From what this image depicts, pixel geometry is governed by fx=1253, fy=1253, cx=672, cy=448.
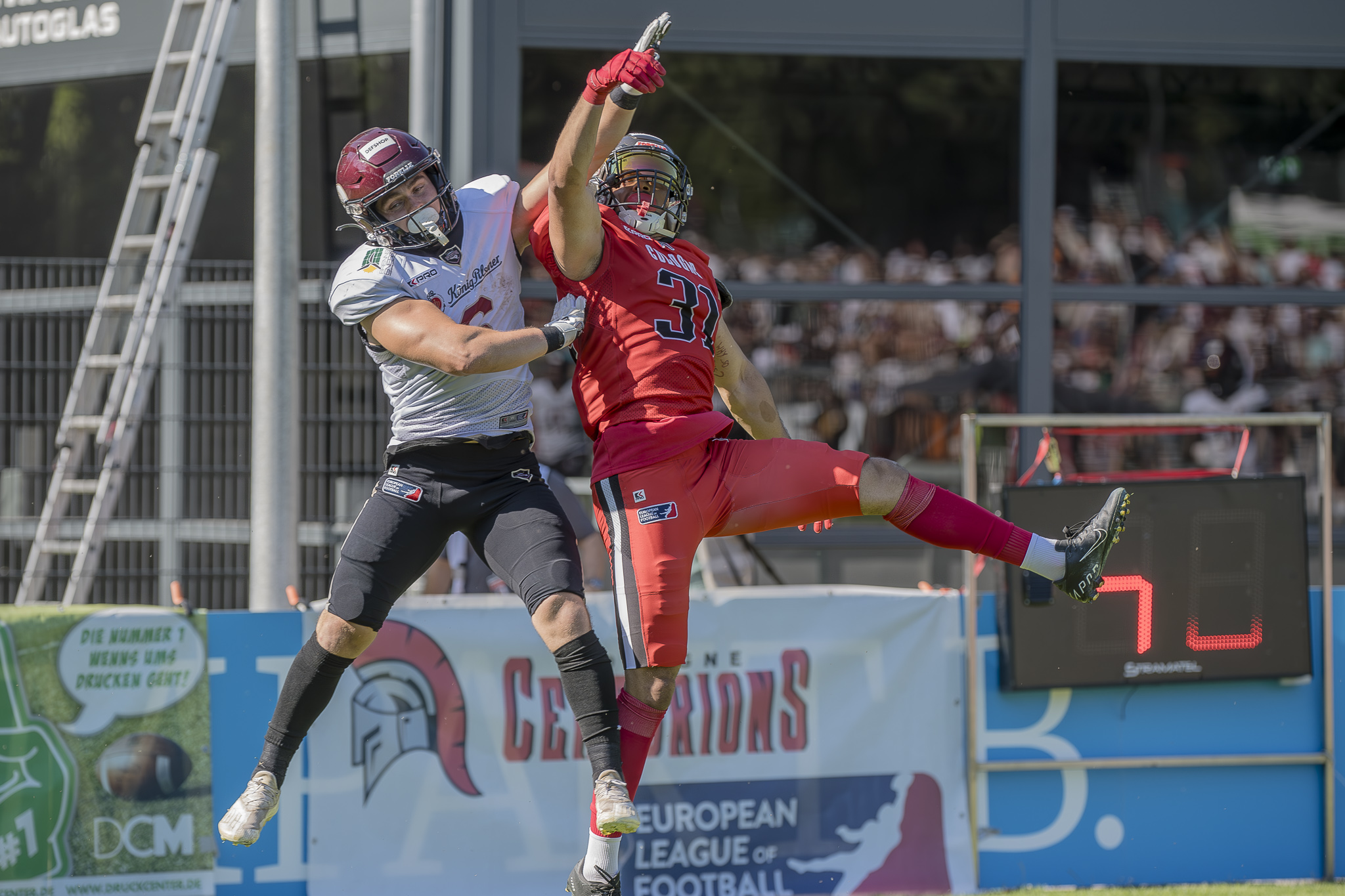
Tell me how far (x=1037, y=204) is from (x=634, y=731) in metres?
5.21

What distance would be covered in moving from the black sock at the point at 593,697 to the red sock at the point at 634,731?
16 centimetres

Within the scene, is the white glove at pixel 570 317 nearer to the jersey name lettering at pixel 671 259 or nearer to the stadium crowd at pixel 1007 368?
the jersey name lettering at pixel 671 259

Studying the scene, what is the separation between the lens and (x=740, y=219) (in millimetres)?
8648

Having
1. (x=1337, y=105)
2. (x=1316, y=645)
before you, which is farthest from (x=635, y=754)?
(x=1337, y=105)

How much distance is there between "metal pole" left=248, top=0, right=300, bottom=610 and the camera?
5879mm

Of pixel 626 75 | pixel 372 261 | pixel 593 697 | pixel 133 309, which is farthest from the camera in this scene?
pixel 133 309

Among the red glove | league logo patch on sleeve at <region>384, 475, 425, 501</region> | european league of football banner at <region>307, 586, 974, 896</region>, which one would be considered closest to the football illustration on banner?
european league of football banner at <region>307, 586, 974, 896</region>

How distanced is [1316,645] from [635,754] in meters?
3.46

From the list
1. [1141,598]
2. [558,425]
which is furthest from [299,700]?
[558,425]

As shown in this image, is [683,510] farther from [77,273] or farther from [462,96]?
[462,96]

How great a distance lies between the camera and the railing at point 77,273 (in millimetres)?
6250

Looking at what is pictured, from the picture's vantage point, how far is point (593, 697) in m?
3.66

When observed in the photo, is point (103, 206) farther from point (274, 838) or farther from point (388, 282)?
point (388, 282)

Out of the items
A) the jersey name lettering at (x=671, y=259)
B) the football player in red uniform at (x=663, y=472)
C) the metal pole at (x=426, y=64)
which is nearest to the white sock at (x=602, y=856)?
the football player in red uniform at (x=663, y=472)
